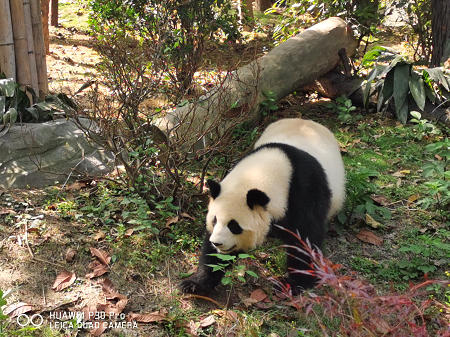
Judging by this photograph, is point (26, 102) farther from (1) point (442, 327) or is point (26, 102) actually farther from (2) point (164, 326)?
(1) point (442, 327)

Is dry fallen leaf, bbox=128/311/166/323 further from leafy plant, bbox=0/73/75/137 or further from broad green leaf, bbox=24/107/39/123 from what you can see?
broad green leaf, bbox=24/107/39/123

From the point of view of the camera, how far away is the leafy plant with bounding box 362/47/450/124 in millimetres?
5531

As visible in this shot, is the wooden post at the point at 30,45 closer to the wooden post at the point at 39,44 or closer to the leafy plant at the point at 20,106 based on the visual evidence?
the wooden post at the point at 39,44

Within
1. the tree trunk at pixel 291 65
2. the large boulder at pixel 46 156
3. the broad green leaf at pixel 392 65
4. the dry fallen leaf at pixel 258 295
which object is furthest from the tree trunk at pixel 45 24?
the dry fallen leaf at pixel 258 295

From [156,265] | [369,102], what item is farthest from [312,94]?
[156,265]

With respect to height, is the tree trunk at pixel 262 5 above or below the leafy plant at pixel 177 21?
below

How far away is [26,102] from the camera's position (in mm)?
4609

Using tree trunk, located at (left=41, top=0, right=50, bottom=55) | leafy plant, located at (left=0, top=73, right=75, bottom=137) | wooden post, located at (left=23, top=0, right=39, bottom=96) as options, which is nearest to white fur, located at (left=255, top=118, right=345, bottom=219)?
leafy plant, located at (left=0, top=73, right=75, bottom=137)

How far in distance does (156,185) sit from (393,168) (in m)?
2.60

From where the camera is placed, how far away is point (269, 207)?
2.97 metres

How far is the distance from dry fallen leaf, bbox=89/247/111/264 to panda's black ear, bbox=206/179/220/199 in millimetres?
902

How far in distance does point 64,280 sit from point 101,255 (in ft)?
1.05

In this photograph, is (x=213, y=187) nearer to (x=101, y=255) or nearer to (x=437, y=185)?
(x=101, y=255)

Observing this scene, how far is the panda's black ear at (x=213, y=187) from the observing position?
294 cm
